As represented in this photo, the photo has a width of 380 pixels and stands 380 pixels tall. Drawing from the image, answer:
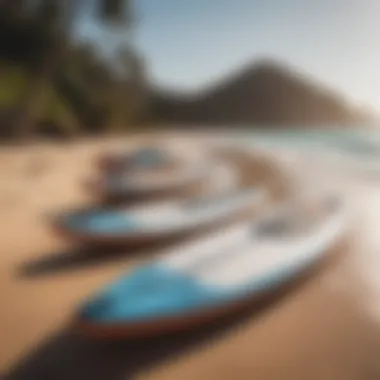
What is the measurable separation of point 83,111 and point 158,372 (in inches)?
18.2

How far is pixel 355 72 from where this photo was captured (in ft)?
3.41

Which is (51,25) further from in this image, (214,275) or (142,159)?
(214,275)

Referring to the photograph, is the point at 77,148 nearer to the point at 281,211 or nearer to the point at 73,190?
the point at 73,190

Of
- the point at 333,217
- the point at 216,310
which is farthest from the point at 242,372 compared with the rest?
the point at 333,217

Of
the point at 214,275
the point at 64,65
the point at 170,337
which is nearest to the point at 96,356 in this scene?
the point at 170,337

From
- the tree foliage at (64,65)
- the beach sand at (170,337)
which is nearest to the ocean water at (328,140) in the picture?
the beach sand at (170,337)

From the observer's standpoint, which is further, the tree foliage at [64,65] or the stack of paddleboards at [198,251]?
the tree foliage at [64,65]

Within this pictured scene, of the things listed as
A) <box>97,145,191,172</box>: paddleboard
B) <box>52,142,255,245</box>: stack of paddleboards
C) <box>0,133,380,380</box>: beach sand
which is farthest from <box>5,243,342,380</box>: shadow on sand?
<box>97,145,191,172</box>: paddleboard

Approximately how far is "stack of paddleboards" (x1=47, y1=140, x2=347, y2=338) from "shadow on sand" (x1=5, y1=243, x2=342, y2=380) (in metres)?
0.02

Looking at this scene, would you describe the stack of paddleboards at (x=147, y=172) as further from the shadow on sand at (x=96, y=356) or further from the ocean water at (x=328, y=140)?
the shadow on sand at (x=96, y=356)

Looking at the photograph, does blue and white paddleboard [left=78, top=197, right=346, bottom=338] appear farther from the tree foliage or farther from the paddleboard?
the tree foliage

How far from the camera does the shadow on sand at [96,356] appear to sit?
33.1 inches

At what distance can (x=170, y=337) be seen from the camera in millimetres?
851

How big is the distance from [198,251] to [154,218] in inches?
3.5
